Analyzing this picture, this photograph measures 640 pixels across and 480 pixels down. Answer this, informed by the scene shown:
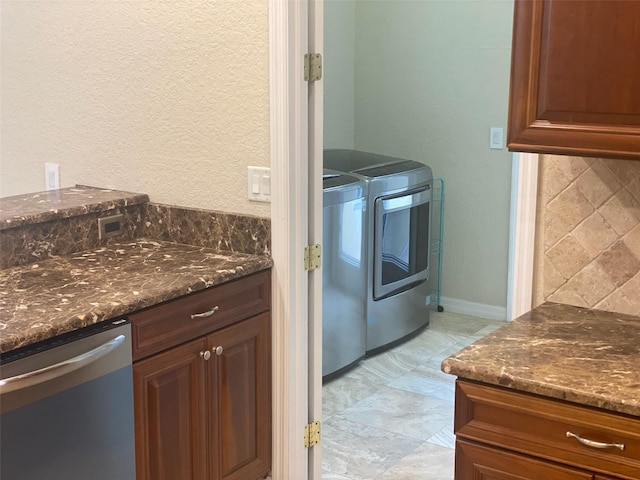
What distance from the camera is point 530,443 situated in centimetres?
183

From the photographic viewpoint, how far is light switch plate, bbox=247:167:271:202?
2.74 metres

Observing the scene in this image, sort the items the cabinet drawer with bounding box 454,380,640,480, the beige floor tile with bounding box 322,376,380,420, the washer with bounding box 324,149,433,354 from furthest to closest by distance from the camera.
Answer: the washer with bounding box 324,149,433,354 < the beige floor tile with bounding box 322,376,380,420 < the cabinet drawer with bounding box 454,380,640,480

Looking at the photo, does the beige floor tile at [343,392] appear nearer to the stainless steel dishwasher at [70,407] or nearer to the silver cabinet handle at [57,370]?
the stainless steel dishwasher at [70,407]

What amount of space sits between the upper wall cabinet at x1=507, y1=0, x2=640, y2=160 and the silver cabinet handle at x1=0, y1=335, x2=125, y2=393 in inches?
45.0

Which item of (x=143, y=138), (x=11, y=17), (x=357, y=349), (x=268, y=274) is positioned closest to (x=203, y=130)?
(x=143, y=138)

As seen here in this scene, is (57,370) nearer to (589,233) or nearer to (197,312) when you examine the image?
(197,312)

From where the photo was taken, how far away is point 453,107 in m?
4.93

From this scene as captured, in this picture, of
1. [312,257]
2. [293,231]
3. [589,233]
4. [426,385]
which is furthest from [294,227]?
[426,385]

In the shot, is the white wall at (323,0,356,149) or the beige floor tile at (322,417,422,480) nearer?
the beige floor tile at (322,417,422,480)

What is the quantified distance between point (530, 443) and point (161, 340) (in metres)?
1.09

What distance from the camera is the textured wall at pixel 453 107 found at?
15.7 ft

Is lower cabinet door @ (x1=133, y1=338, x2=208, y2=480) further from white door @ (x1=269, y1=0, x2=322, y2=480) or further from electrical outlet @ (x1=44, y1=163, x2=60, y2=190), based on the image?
electrical outlet @ (x1=44, y1=163, x2=60, y2=190)

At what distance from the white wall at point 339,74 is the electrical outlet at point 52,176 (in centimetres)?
210

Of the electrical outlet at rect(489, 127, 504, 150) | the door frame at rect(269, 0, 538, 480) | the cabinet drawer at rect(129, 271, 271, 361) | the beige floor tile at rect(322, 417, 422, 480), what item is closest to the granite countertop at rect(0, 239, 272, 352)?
the cabinet drawer at rect(129, 271, 271, 361)
